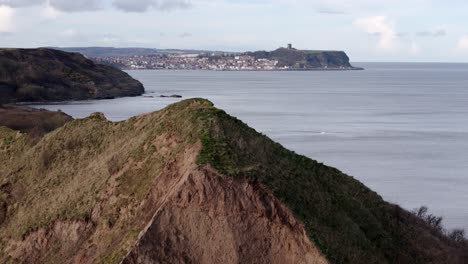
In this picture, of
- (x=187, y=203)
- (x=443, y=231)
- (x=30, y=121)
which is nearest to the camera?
(x=187, y=203)

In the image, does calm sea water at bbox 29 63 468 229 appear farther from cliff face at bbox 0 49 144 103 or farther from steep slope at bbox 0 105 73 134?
steep slope at bbox 0 105 73 134

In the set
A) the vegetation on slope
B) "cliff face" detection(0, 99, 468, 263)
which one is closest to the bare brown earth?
"cliff face" detection(0, 99, 468, 263)

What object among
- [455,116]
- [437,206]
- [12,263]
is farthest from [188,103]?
[455,116]

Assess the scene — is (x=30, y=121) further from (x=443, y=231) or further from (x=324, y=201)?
(x=324, y=201)

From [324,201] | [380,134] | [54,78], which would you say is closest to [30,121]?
[380,134]

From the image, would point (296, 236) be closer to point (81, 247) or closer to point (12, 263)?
point (81, 247)
